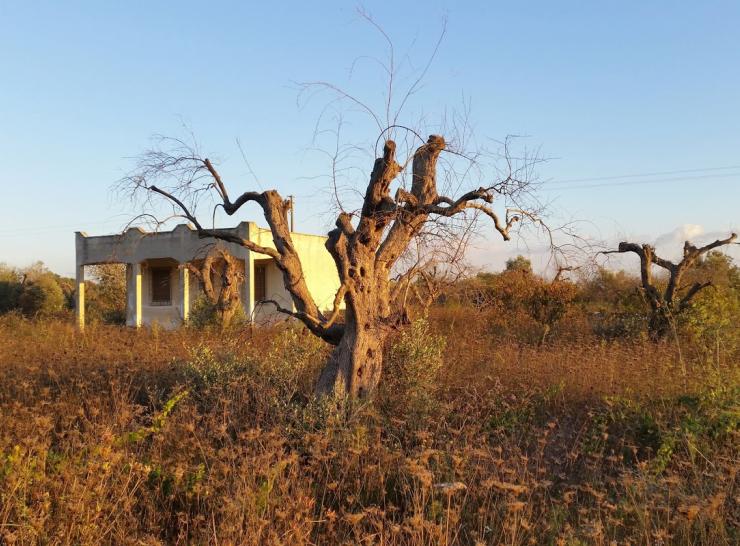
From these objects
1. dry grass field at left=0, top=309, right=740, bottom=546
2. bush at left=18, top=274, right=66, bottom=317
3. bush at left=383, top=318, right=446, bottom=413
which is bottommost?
dry grass field at left=0, top=309, right=740, bottom=546

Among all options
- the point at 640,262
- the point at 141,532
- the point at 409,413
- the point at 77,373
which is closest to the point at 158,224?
the point at 77,373

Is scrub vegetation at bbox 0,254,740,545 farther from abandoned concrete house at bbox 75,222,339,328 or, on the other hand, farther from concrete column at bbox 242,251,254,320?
abandoned concrete house at bbox 75,222,339,328

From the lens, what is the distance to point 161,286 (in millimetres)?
26016

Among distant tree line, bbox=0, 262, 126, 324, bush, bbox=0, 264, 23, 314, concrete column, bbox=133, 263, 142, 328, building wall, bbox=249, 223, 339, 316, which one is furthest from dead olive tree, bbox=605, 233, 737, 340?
bush, bbox=0, 264, 23, 314

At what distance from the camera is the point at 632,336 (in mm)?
12297

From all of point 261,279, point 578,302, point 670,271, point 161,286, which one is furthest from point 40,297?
point 670,271

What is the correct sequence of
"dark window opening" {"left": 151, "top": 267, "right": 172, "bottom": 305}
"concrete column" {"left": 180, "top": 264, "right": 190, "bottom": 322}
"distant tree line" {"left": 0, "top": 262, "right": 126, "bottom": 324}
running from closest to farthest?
"concrete column" {"left": 180, "top": 264, "right": 190, "bottom": 322} → "dark window opening" {"left": 151, "top": 267, "right": 172, "bottom": 305} → "distant tree line" {"left": 0, "top": 262, "right": 126, "bottom": 324}

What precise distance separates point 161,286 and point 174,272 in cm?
115

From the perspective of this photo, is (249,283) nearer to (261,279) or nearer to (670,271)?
(261,279)

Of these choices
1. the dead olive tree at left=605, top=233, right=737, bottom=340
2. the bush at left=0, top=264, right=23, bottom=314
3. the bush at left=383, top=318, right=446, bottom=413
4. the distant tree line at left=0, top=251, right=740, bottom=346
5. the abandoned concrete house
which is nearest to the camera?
the bush at left=383, top=318, right=446, bottom=413

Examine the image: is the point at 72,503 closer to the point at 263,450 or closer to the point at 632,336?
the point at 263,450

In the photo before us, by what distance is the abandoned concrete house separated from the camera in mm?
22250

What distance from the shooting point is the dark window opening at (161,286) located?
2589 centimetres

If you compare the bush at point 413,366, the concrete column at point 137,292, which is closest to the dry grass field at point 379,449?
the bush at point 413,366
